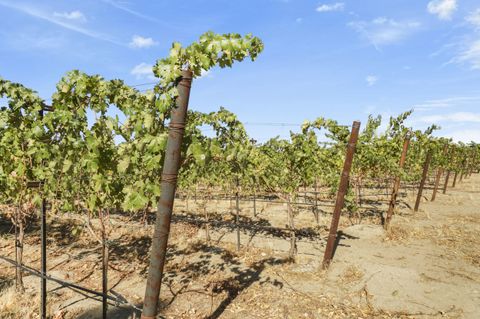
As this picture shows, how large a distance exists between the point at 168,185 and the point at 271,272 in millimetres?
5277

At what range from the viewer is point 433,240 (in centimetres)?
1035

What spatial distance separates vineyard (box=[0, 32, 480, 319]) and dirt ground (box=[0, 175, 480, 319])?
4 cm

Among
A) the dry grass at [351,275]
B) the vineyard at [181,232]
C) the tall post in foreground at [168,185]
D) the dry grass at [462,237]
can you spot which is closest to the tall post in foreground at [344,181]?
the vineyard at [181,232]

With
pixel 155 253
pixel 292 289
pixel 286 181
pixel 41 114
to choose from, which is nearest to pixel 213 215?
pixel 286 181

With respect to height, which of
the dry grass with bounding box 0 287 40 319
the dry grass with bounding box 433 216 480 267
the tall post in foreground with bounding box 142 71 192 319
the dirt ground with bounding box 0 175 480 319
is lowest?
the dry grass with bounding box 0 287 40 319

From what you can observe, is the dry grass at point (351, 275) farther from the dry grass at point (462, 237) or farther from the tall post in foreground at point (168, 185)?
the tall post in foreground at point (168, 185)

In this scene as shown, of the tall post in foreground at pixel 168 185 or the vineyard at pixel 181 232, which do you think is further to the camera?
the vineyard at pixel 181 232

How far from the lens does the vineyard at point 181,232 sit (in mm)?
3324

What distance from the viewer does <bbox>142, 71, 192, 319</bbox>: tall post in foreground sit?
9.55 feet

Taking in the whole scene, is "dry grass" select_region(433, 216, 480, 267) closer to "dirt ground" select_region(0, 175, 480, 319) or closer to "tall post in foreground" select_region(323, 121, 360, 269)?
"dirt ground" select_region(0, 175, 480, 319)

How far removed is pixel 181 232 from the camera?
10.9 meters

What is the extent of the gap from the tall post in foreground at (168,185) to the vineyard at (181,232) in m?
0.01

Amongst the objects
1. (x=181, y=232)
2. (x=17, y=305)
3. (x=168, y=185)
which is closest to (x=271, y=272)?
(x=181, y=232)

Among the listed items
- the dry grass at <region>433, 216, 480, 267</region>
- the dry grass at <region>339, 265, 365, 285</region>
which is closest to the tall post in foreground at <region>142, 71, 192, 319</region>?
the dry grass at <region>339, 265, 365, 285</region>
